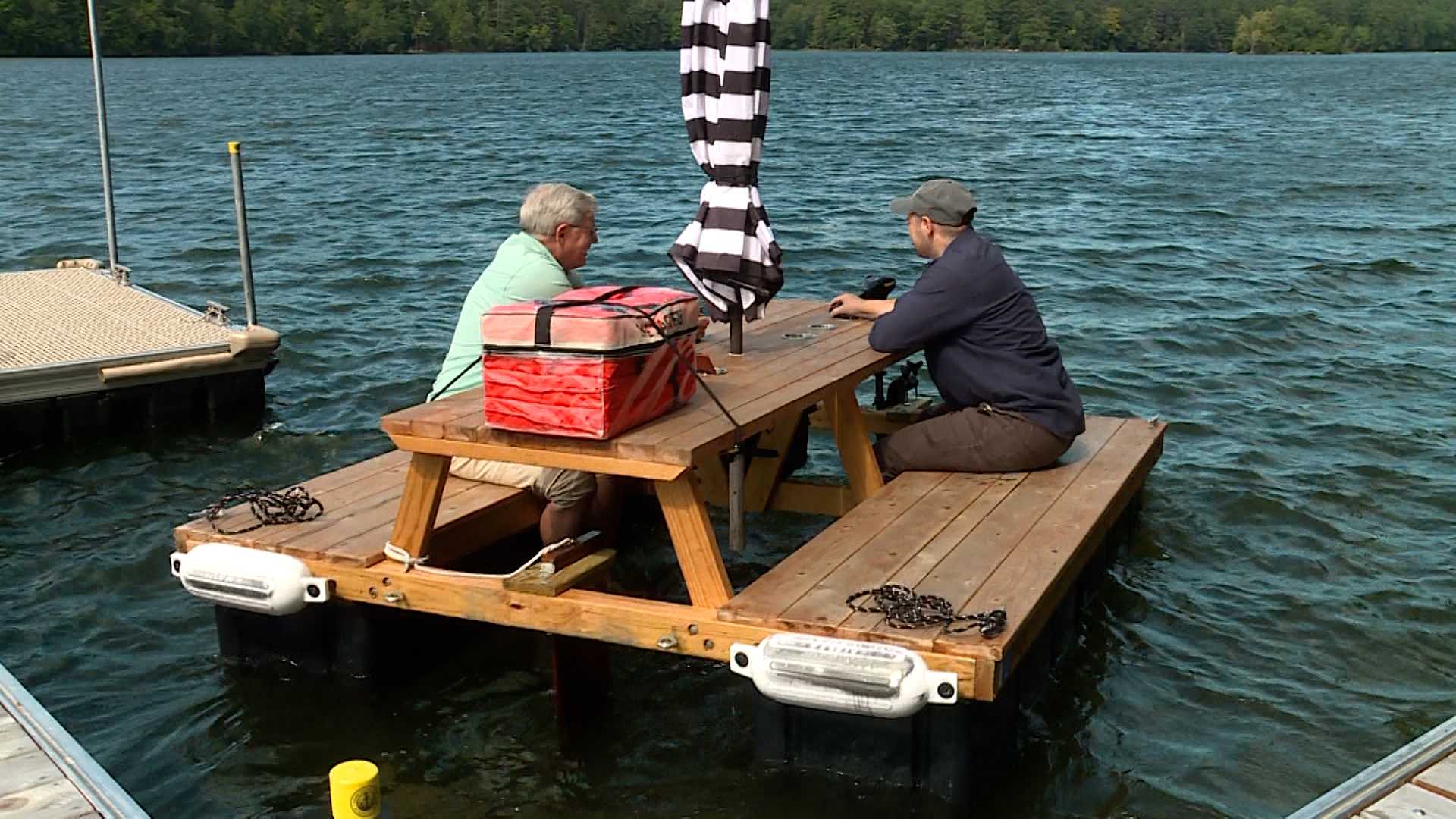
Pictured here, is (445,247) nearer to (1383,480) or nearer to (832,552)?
(1383,480)

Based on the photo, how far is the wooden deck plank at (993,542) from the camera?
5.31 meters

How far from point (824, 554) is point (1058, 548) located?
3.25ft

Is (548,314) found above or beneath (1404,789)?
above

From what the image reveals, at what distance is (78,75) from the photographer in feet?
236

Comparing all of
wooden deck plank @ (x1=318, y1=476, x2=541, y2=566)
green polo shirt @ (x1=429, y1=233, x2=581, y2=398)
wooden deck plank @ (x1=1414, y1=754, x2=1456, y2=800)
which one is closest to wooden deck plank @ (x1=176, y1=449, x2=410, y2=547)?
wooden deck plank @ (x1=318, y1=476, x2=541, y2=566)

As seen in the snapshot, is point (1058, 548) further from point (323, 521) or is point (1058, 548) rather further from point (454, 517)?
point (323, 521)

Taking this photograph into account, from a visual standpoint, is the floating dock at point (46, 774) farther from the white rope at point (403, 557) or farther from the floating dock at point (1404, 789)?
the floating dock at point (1404, 789)

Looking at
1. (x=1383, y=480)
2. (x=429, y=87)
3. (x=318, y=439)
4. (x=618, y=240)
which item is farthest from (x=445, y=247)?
(x=429, y=87)

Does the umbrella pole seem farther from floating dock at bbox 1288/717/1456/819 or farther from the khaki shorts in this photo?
floating dock at bbox 1288/717/1456/819

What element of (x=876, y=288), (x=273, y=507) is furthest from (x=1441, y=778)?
(x=273, y=507)

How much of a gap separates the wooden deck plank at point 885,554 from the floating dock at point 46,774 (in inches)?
91.5

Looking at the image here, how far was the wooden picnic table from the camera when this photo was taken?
5.50 meters

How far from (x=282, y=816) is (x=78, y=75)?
74.7 metres

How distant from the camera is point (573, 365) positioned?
17.7 feet
